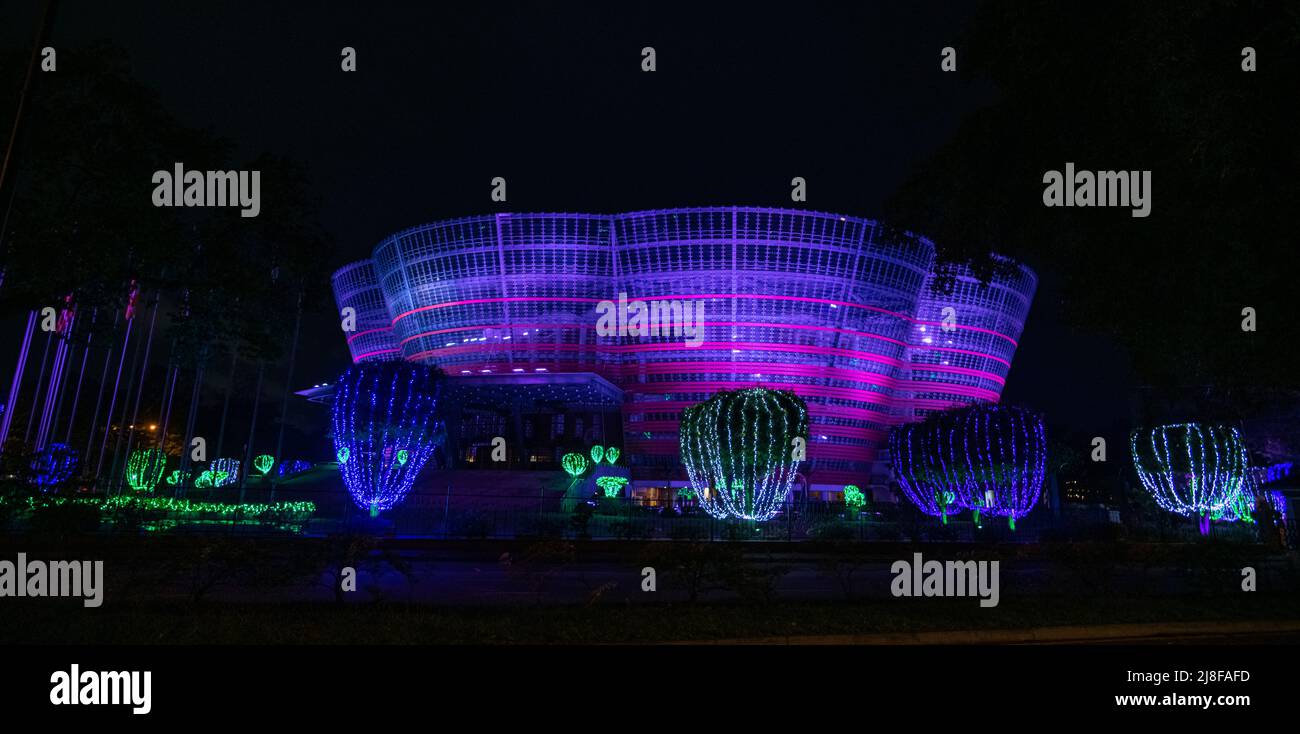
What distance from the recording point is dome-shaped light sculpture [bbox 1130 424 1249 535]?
167 feet

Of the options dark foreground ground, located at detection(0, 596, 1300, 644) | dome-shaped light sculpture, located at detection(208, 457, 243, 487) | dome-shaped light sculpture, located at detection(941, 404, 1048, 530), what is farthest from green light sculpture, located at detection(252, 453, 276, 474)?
dark foreground ground, located at detection(0, 596, 1300, 644)

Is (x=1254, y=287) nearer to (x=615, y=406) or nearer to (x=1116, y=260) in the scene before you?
(x=1116, y=260)

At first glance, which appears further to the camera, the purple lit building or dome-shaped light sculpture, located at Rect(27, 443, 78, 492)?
the purple lit building

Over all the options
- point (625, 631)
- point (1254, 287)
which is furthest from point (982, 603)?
point (1254, 287)

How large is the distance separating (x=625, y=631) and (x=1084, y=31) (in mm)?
12543

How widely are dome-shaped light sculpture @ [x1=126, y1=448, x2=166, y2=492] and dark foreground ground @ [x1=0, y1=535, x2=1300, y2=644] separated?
37370 millimetres

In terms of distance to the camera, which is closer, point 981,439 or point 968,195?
point 968,195

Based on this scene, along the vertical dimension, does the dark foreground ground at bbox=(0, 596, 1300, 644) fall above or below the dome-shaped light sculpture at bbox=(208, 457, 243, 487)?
above

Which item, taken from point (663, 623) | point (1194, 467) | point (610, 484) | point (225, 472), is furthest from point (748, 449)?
point (225, 472)

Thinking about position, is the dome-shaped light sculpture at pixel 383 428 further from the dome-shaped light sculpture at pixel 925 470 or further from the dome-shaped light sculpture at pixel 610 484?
the dome-shaped light sculpture at pixel 925 470

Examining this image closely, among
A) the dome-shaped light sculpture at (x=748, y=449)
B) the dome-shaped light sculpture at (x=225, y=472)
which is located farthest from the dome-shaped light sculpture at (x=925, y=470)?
the dome-shaped light sculpture at (x=225, y=472)

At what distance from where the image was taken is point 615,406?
88.2 metres

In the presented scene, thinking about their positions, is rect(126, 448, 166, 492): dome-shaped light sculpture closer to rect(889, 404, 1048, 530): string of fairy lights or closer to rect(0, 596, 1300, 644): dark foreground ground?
rect(0, 596, 1300, 644): dark foreground ground
